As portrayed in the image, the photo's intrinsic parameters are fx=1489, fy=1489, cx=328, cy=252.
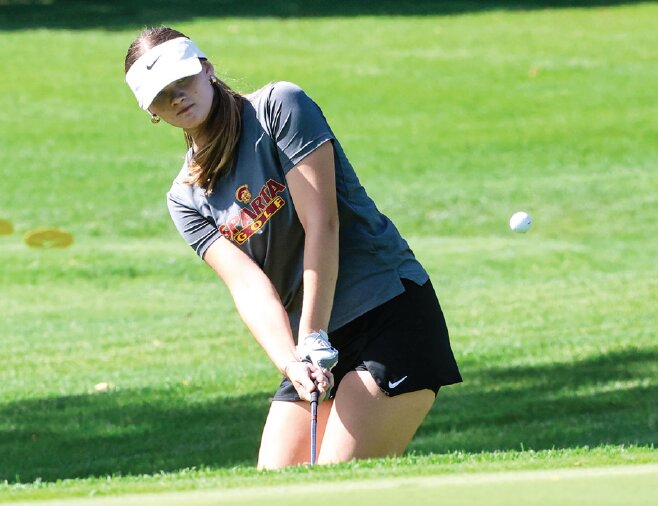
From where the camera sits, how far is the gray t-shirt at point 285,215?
4754 millimetres

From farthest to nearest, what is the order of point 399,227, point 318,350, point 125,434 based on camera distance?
point 399,227
point 125,434
point 318,350

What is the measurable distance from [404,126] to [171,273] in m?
10.7

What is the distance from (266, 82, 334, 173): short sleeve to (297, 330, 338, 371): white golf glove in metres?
0.55

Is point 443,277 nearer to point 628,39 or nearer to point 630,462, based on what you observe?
point 630,462

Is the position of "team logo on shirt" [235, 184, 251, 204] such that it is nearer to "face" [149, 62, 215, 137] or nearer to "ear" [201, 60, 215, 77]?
"face" [149, 62, 215, 137]

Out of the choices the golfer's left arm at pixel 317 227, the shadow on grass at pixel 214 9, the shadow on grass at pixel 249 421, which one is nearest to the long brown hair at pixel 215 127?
the golfer's left arm at pixel 317 227

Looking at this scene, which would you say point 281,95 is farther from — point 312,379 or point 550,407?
point 550,407

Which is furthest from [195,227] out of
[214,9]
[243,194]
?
[214,9]

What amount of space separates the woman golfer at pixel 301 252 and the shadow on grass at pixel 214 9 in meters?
28.2

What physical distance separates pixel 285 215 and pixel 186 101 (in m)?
0.49

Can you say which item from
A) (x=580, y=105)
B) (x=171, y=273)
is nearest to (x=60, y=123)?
(x=580, y=105)

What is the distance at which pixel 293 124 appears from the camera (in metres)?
4.71

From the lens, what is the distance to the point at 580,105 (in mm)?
25312

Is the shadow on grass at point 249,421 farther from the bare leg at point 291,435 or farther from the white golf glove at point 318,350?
the white golf glove at point 318,350
